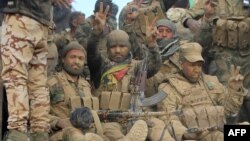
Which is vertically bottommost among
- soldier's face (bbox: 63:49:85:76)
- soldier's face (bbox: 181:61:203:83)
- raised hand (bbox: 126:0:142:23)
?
soldier's face (bbox: 181:61:203:83)

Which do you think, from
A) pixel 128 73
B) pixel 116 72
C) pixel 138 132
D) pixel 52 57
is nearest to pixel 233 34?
pixel 128 73

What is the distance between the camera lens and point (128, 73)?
1098cm

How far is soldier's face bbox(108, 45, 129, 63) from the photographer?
11.1 meters

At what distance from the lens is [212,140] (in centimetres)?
1045

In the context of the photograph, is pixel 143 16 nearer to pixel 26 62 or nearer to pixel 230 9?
pixel 230 9

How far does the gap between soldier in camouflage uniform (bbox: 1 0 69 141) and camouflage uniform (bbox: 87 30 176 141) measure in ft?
5.30

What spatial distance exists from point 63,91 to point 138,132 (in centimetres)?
110

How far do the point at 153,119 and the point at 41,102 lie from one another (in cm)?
191

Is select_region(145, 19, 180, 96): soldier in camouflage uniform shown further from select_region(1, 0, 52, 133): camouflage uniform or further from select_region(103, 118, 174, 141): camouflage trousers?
select_region(1, 0, 52, 133): camouflage uniform

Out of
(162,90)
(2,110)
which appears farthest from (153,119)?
(2,110)

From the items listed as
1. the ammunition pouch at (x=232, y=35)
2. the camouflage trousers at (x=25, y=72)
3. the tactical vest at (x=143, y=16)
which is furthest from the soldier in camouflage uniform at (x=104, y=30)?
the camouflage trousers at (x=25, y=72)

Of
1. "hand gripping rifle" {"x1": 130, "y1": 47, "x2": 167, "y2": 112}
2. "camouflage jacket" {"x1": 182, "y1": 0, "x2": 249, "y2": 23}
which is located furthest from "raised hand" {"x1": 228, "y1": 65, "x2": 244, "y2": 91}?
"camouflage jacket" {"x1": 182, "y1": 0, "x2": 249, "y2": 23}

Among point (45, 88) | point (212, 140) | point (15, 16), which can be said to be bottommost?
point (212, 140)

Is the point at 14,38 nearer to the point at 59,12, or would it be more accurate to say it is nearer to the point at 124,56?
the point at 124,56
